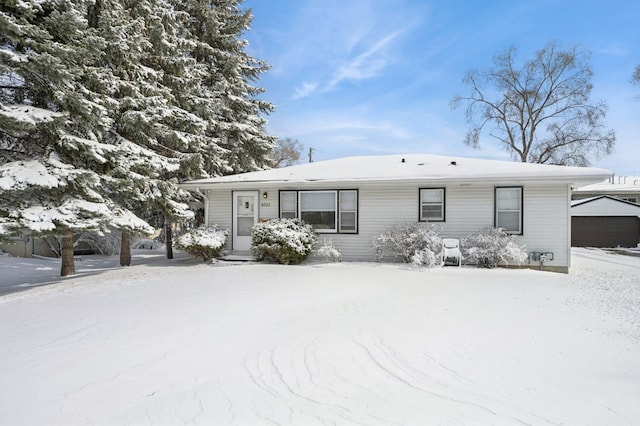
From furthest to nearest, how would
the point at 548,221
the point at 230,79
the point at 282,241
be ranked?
1. the point at 230,79
2. the point at 282,241
3. the point at 548,221

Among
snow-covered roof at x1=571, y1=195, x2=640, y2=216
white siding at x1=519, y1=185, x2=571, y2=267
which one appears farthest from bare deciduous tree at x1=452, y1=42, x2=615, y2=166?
white siding at x1=519, y1=185, x2=571, y2=267

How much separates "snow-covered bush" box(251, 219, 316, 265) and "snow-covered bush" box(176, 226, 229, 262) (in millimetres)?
1269

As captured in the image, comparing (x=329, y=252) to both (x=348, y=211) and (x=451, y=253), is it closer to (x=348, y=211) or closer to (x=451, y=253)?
(x=348, y=211)

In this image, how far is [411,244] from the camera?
10828mm

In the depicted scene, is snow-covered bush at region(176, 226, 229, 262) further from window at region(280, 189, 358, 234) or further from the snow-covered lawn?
the snow-covered lawn

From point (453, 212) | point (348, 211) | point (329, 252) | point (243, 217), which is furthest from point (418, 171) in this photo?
point (243, 217)

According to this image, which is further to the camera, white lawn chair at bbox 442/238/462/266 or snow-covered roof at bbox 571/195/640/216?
snow-covered roof at bbox 571/195/640/216

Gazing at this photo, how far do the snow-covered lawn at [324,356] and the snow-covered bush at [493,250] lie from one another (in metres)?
2.55

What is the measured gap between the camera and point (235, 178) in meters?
12.9

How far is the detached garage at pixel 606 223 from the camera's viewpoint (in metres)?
20.7

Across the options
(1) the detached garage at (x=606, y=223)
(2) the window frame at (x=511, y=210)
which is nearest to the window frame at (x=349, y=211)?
(2) the window frame at (x=511, y=210)

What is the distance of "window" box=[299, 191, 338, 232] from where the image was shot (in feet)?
40.2

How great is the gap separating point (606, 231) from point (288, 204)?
1950 cm

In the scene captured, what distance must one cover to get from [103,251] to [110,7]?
1036cm
